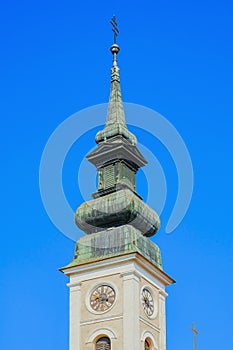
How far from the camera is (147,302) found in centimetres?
5509

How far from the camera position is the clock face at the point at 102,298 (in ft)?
178

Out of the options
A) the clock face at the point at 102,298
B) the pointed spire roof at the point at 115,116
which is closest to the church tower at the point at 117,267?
the clock face at the point at 102,298

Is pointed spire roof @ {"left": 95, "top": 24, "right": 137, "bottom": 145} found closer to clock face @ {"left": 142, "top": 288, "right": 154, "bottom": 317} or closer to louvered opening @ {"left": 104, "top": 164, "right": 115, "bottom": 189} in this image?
louvered opening @ {"left": 104, "top": 164, "right": 115, "bottom": 189}

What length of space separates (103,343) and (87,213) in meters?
6.99

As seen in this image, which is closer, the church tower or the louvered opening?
the church tower

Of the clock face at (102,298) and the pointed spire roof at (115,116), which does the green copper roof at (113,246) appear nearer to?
the clock face at (102,298)

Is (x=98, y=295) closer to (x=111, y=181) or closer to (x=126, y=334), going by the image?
(x=126, y=334)

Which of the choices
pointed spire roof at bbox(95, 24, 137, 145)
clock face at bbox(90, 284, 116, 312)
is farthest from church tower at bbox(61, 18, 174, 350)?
pointed spire roof at bbox(95, 24, 137, 145)

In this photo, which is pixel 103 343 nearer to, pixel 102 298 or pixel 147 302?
pixel 102 298

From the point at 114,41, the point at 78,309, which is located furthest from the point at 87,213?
the point at 114,41

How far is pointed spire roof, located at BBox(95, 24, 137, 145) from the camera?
59875mm

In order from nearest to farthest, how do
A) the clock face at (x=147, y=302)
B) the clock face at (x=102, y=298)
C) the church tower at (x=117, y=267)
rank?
the church tower at (x=117, y=267) → the clock face at (x=102, y=298) → the clock face at (x=147, y=302)

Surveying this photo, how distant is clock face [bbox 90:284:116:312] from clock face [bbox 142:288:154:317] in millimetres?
1540

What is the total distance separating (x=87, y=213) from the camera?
187 ft
